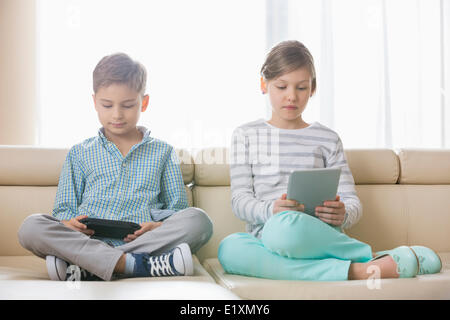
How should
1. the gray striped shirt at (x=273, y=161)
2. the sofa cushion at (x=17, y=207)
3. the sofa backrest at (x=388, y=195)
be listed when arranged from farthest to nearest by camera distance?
the sofa backrest at (x=388, y=195), the sofa cushion at (x=17, y=207), the gray striped shirt at (x=273, y=161)

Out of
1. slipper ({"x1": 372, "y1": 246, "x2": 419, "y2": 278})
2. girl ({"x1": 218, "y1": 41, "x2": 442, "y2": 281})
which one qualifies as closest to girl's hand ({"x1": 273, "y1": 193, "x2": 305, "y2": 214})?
girl ({"x1": 218, "y1": 41, "x2": 442, "y2": 281})

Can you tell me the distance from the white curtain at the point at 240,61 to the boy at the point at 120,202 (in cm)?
99

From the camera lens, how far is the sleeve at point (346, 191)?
5.30 feet

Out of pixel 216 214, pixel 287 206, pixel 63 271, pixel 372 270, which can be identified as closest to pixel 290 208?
pixel 287 206

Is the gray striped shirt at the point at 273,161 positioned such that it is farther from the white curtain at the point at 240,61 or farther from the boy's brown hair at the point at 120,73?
the white curtain at the point at 240,61

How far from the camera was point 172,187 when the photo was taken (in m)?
1.75

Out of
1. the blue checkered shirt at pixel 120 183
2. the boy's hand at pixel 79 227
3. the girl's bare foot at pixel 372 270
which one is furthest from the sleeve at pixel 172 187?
the girl's bare foot at pixel 372 270

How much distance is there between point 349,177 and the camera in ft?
5.74

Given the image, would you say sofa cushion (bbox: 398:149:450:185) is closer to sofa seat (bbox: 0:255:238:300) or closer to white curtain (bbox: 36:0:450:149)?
white curtain (bbox: 36:0:450:149)

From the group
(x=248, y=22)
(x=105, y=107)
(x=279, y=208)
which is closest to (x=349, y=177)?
(x=279, y=208)

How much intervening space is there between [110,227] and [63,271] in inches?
7.1

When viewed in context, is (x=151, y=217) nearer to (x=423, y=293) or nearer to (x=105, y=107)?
(x=105, y=107)

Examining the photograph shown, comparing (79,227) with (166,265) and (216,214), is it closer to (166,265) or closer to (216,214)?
Answer: (166,265)
